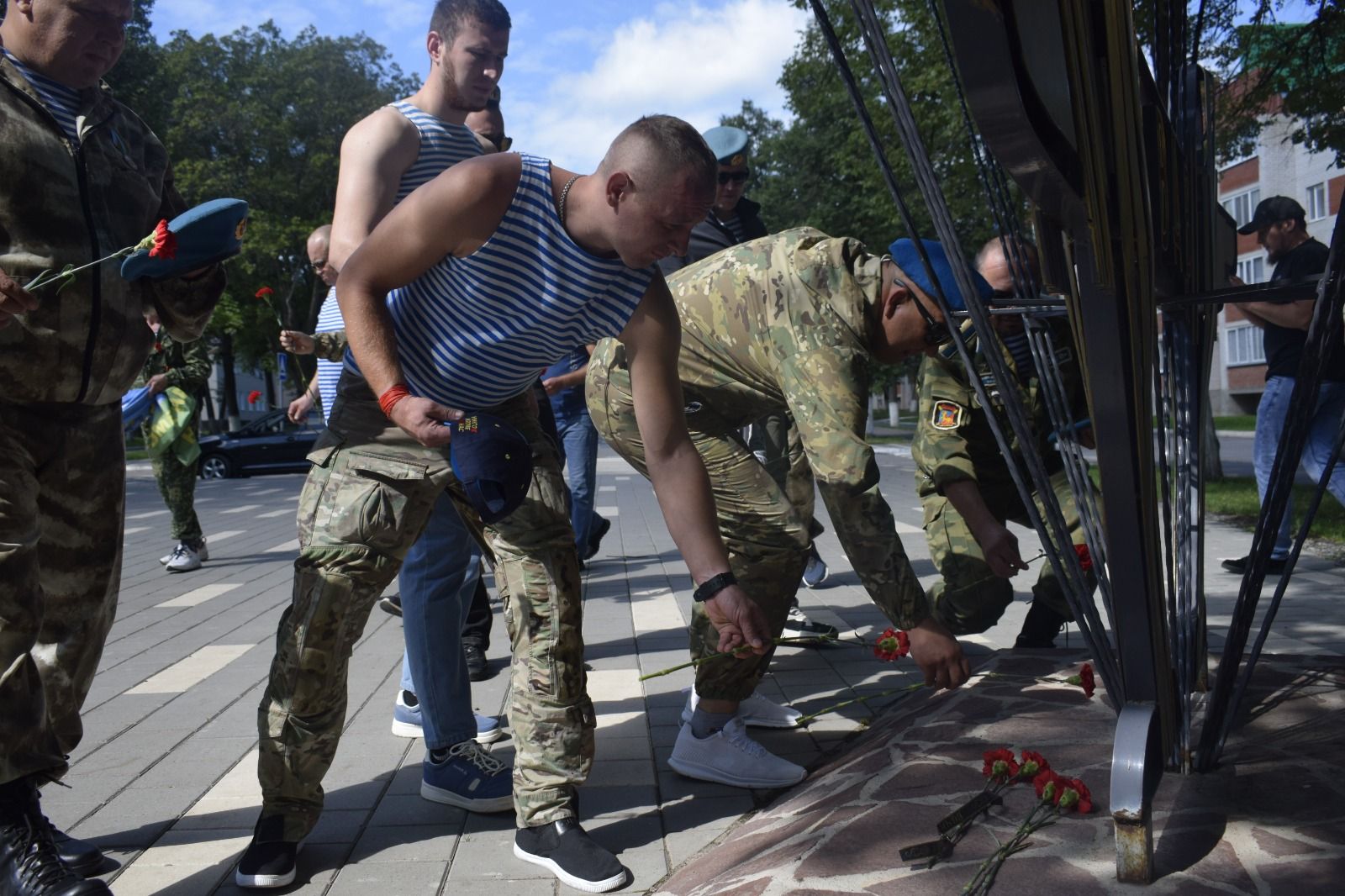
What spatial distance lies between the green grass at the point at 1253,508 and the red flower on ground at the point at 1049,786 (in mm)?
5375

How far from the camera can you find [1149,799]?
231cm

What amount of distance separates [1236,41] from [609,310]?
10412 mm

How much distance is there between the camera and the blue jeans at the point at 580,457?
24.9 ft

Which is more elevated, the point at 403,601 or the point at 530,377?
the point at 530,377

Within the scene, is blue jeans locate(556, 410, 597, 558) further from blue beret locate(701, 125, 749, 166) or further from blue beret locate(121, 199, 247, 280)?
blue beret locate(121, 199, 247, 280)

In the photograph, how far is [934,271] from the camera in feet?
9.39

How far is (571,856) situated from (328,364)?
3099 mm

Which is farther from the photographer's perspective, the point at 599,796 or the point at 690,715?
the point at 690,715

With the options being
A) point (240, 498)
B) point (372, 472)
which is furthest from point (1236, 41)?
point (240, 498)

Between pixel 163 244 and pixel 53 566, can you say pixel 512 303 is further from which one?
pixel 53 566

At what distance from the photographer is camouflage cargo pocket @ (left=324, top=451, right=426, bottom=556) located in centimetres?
301

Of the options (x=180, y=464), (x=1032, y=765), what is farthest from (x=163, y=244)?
(x=180, y=464)

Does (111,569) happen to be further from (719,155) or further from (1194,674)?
(719,155)

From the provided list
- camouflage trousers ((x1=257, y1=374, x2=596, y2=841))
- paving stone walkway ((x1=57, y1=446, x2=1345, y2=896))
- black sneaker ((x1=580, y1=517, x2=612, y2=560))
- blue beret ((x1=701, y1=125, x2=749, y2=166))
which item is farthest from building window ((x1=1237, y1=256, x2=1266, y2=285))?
camouflage trousers ((x1=257, y1=374, x2=596, y2=841))
